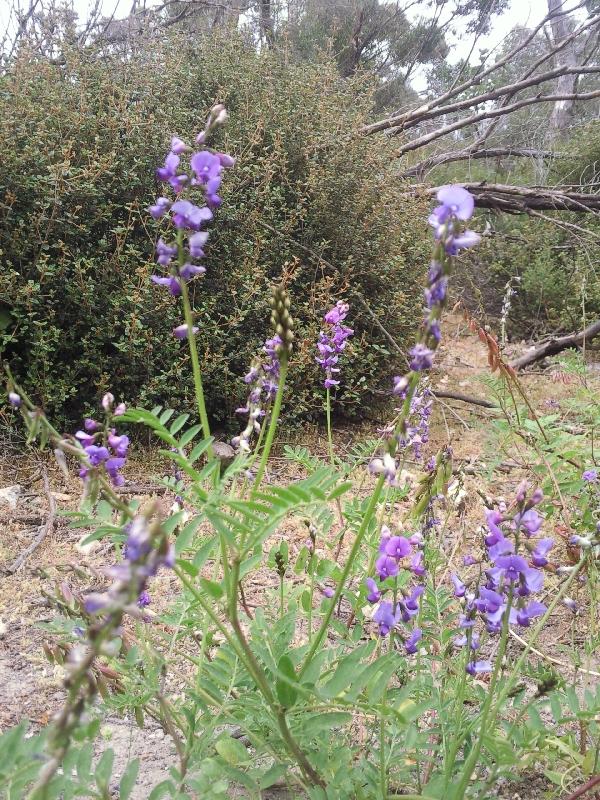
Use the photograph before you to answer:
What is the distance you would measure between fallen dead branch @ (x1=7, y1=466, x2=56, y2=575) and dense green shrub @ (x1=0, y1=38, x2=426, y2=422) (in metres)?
0.64

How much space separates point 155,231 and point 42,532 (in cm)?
198

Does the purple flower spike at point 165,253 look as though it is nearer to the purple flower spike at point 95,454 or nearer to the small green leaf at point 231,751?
the purple flower spike at point 95,454

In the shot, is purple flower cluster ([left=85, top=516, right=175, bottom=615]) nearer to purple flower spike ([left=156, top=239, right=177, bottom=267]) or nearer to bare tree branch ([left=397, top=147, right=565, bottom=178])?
purple flower spike ([left=156, top=239, right=177, bottom=267])

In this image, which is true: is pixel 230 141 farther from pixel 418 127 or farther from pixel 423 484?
pixel 418 127

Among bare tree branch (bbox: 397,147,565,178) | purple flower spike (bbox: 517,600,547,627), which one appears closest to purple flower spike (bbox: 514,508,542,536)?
purple flower spike (bbox: 517,600,547,627)

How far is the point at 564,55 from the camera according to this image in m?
15.7

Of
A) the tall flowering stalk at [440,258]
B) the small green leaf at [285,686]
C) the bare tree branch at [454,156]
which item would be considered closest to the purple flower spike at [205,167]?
the tall flowering stalk at [440,258]

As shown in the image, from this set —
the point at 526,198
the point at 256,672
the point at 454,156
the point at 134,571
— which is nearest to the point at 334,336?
the point at 256,672

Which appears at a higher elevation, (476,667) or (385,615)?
(385,615)

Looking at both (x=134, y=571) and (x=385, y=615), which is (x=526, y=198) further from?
(x=134, y=571)

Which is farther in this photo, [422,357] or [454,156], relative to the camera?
[454,156]

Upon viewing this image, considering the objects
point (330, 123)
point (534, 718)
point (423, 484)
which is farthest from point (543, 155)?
point (534, 718)

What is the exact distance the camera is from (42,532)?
296cm

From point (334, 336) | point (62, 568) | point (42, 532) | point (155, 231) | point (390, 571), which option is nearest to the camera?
point (390, 571)
